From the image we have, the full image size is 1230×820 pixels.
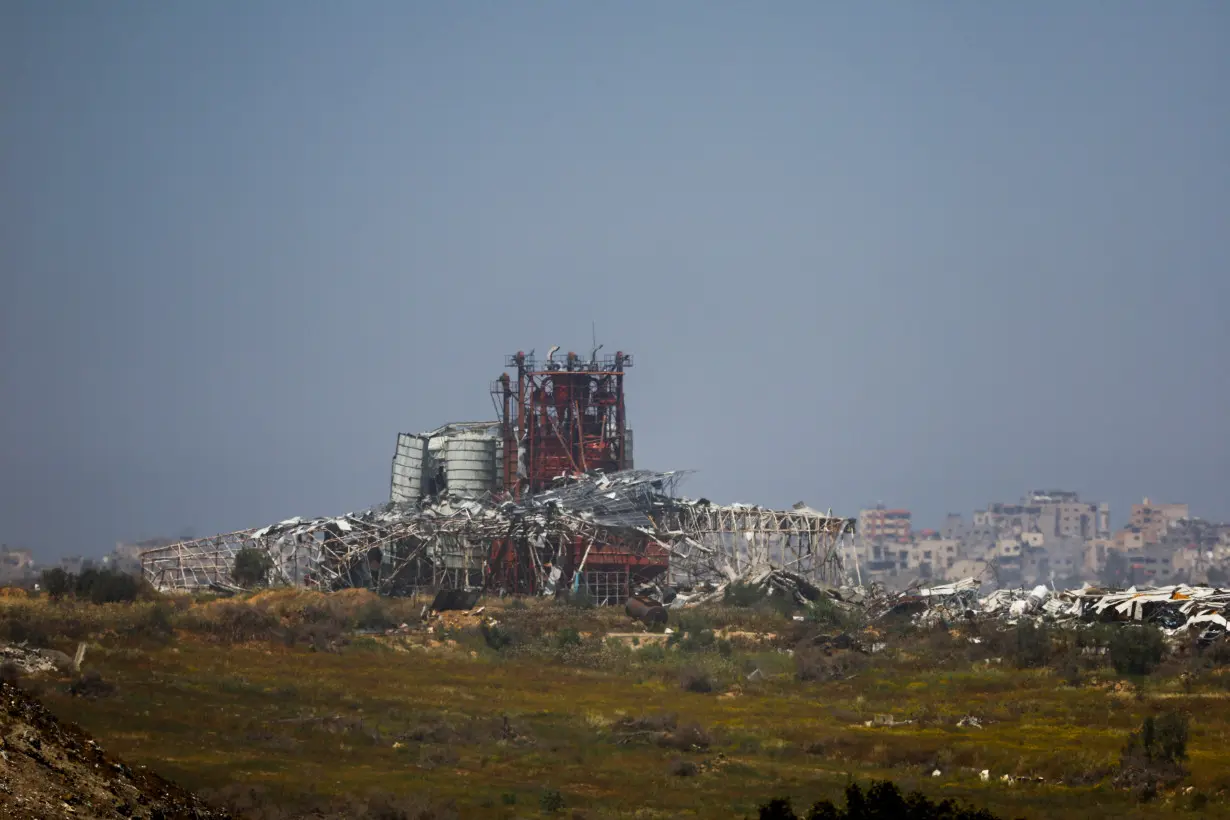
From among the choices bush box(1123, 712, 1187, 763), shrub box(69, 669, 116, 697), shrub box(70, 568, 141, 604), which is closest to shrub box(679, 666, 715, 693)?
bush box(1123, 712, 1187, 763)

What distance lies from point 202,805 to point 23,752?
3.06 metres

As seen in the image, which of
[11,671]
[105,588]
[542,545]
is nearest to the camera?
[11,671]

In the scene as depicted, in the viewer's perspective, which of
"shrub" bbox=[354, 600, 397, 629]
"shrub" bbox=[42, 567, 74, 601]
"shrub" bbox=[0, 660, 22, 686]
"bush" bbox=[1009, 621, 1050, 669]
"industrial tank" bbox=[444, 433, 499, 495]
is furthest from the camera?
"industrial tank" bbox=[444, 433, 499, 495]

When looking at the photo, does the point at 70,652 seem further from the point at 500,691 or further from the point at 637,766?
the point at 637,766

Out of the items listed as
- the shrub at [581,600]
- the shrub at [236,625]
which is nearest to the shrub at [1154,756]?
the shrub at [236,625]

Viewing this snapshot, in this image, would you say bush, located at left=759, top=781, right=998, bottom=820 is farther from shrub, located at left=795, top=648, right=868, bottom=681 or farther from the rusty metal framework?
the rusty metal framework

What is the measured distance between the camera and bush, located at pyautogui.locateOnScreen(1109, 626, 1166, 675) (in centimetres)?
4650

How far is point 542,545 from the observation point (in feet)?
253

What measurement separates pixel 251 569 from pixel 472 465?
1603 cm

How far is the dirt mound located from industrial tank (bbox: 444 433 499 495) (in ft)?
Answer: 235

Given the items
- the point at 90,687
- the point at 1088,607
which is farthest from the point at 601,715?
the point at 1088,607

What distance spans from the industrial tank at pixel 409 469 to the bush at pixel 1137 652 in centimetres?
5203

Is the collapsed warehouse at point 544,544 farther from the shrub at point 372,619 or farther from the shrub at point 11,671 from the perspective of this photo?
the shrub at point 11,671

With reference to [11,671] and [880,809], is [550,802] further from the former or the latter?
[11,671]
